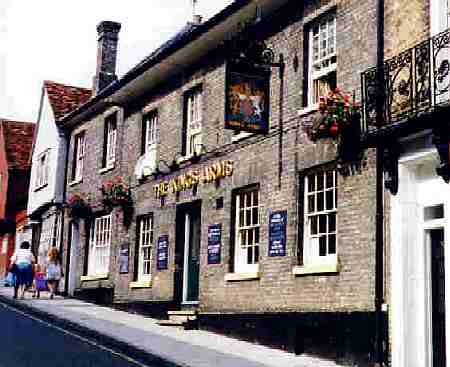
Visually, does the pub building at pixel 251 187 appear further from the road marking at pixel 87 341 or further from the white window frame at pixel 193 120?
the road marking at pixel 87 341

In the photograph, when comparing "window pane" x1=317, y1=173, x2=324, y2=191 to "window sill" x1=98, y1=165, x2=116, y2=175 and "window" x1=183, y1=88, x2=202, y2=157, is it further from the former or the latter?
"window sill" x1=98, y1=165, x2=116, y2=175

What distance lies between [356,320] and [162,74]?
9.69 m

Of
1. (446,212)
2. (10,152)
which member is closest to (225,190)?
(446,212)

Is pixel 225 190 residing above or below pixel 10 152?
below

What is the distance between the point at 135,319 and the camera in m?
17.8

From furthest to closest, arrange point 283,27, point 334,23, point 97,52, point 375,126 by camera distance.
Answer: point 97,52 → point 283,27 → point 334,23 → point 375,126

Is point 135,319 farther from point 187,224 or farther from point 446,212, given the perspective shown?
point 446,212

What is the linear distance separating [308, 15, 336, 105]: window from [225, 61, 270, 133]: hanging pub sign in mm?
982

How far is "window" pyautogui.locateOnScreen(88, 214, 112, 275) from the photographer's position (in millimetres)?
21766

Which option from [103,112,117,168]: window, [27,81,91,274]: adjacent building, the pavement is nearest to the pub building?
the pavement

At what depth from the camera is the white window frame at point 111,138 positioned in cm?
2228

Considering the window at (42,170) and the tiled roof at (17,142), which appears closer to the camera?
the window at (42,170)

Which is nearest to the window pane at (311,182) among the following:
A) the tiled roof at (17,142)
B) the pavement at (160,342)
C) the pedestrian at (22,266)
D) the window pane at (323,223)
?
the window pane at (323,223)

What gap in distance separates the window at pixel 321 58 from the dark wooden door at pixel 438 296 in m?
3.43
